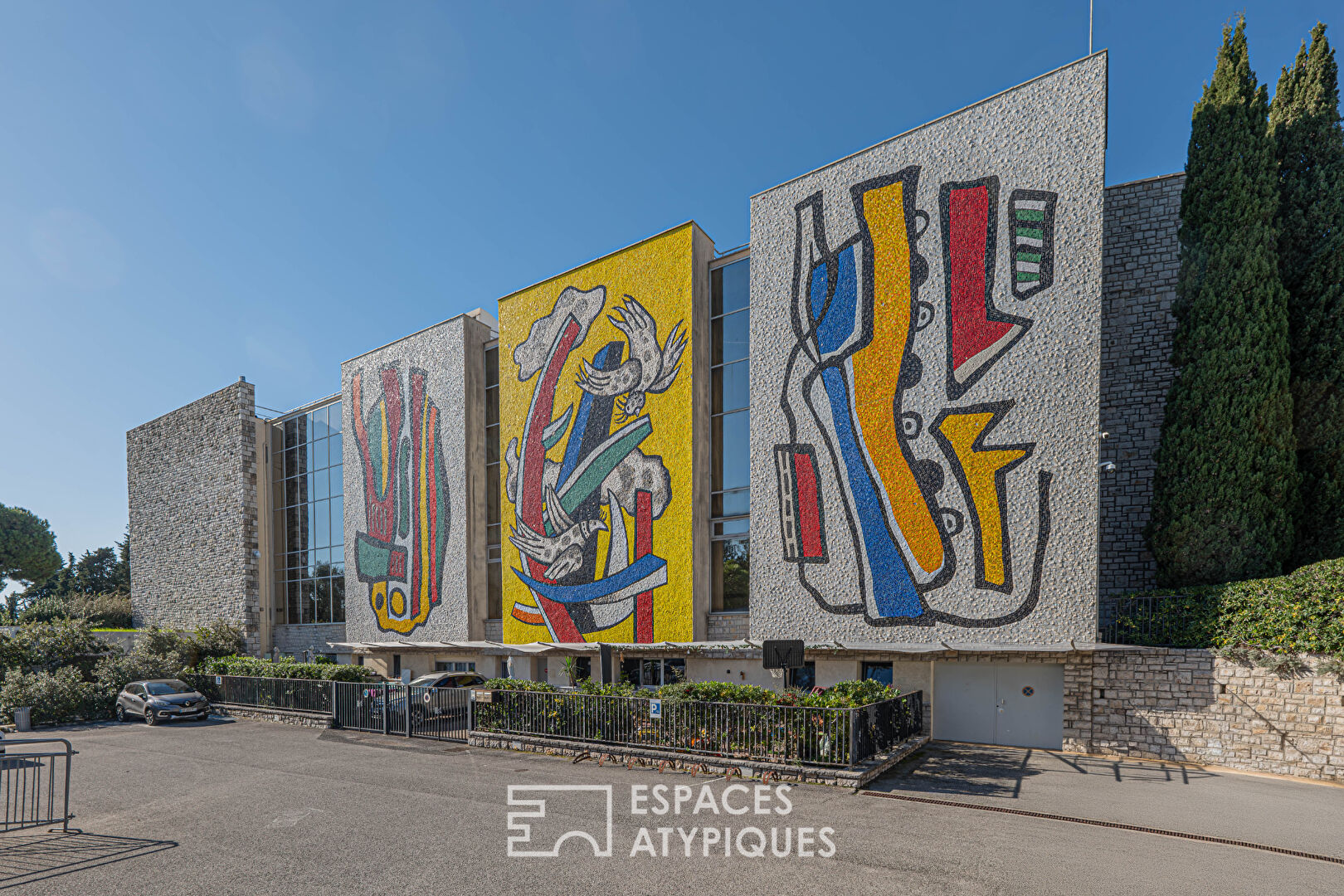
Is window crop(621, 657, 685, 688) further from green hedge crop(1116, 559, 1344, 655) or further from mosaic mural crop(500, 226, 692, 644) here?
green hedge crop(1116, 559, 1344, 655)

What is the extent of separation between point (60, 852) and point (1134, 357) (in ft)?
76.1

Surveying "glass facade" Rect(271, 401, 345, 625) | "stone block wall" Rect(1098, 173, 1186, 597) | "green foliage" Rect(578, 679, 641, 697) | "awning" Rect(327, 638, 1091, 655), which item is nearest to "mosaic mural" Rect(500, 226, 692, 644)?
"awning" Rect(327, 638, 1091, 655)

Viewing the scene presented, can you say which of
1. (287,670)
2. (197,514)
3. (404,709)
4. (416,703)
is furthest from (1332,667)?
(197,514)

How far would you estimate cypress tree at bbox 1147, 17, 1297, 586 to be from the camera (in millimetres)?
15406

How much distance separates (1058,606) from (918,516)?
3552 millimetres

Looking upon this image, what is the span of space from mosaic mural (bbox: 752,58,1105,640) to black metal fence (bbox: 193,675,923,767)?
11.6 ft

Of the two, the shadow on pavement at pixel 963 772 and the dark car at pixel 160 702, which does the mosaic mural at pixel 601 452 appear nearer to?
the shadow on pavement at pixel 963 772

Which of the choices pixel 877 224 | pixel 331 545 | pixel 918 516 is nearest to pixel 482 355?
pixel 331 545

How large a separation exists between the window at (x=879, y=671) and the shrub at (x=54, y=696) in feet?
86.1

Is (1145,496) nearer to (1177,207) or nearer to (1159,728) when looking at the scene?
(1159,728)

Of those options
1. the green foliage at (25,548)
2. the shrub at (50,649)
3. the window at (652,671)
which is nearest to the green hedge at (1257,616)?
the window at (652,671)

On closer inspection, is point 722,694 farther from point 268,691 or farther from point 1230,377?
point 268,691

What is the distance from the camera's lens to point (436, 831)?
9805 millimetres

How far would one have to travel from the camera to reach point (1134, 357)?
18.1 metres
